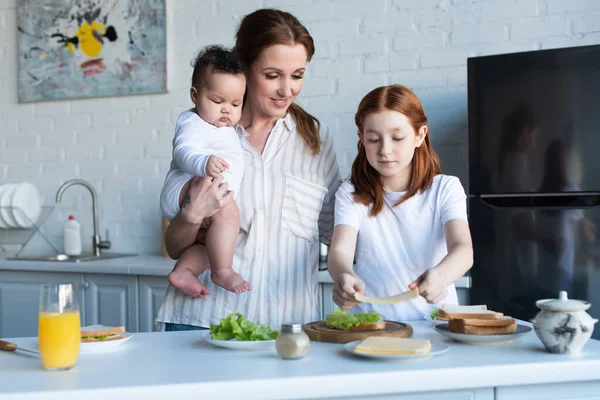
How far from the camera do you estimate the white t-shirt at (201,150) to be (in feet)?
6.68

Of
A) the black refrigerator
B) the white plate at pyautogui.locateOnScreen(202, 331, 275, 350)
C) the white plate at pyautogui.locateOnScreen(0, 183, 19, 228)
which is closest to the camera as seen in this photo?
the white plate at pyautogui.locateOnScreen(202, 331, 275, 350)

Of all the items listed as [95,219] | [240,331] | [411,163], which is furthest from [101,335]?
[95,219]

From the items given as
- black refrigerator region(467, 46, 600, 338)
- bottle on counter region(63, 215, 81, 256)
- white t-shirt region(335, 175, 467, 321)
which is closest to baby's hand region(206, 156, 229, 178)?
white t-shirt region(335, 175, 467, 321)

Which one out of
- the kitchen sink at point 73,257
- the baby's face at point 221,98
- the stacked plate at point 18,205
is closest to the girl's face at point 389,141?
the baby's face at point 221,98

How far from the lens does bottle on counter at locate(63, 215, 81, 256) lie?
3.97 meters

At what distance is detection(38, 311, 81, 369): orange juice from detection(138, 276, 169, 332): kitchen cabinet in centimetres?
197

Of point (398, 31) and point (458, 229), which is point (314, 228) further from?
point (398, 31)

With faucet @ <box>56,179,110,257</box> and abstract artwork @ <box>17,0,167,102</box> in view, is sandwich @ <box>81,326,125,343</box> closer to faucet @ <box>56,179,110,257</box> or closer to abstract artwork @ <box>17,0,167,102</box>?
faucet @ <box>56,179,110,257</box>

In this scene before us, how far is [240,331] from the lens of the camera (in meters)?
1.56

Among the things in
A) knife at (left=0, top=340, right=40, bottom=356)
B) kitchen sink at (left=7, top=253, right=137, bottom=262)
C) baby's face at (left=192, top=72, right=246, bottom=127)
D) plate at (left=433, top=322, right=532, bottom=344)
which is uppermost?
baby's face at (left=192, top=72, right=246, bottom=127)

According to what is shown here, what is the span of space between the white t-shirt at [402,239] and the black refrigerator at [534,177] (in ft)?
3.39

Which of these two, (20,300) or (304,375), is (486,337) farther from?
(20,300)

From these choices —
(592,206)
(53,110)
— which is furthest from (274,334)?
(53,110)

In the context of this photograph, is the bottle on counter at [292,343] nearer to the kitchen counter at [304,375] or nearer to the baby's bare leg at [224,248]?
the kitchen counter at [304,375]
